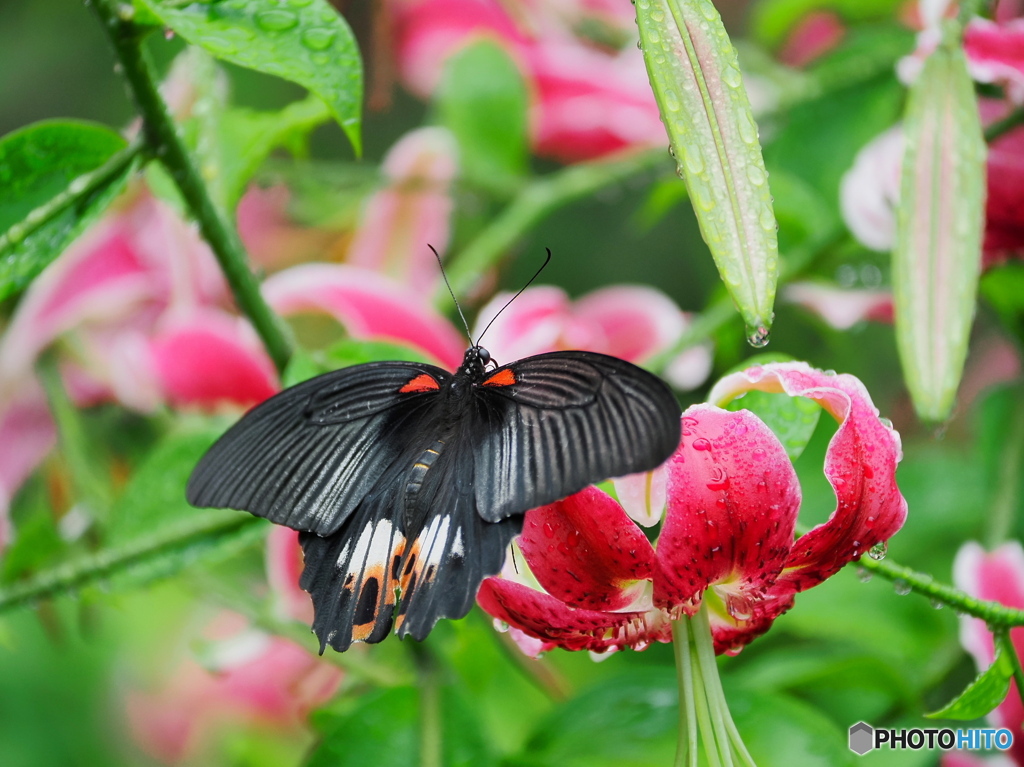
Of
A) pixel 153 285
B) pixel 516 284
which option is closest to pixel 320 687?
pixel 153 285

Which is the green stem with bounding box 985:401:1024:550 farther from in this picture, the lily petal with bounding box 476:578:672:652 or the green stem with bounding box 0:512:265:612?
the green stem with bounding box 0:512:265:612

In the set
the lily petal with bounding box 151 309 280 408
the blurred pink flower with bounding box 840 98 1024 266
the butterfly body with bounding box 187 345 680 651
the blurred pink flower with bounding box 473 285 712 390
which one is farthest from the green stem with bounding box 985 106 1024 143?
the lily petal with bounding box 151 309 280 408

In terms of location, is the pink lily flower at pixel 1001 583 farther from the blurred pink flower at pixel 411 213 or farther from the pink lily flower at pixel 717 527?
the blurred pink flower at pixel 411 213

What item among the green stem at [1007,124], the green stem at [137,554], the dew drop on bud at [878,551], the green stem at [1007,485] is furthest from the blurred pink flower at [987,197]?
the green stem at [137,554]

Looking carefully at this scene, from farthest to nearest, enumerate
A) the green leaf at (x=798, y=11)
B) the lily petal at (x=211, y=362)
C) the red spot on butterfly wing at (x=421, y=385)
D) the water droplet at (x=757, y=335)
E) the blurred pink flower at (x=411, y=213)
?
1. the green leaf at (x=798, y=11)
2. the blurred pink flower at (x=411, y=213)
3. the lily petal at (x=211, y=362)
4. the red spot on butterfly wing at (x=421, y=385)
5. the water droplet at (x=757, y=335)

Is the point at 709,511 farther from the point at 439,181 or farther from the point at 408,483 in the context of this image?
the point at 439,181

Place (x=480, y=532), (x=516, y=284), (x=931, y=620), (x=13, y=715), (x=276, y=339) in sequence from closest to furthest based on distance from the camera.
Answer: (x=480, y=532)
(x=276, y=339)
(x=931, y=620)
(x=516, y=284)
(x=13, y=715)

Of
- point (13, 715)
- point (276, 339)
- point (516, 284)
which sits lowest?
point (13, 715)
